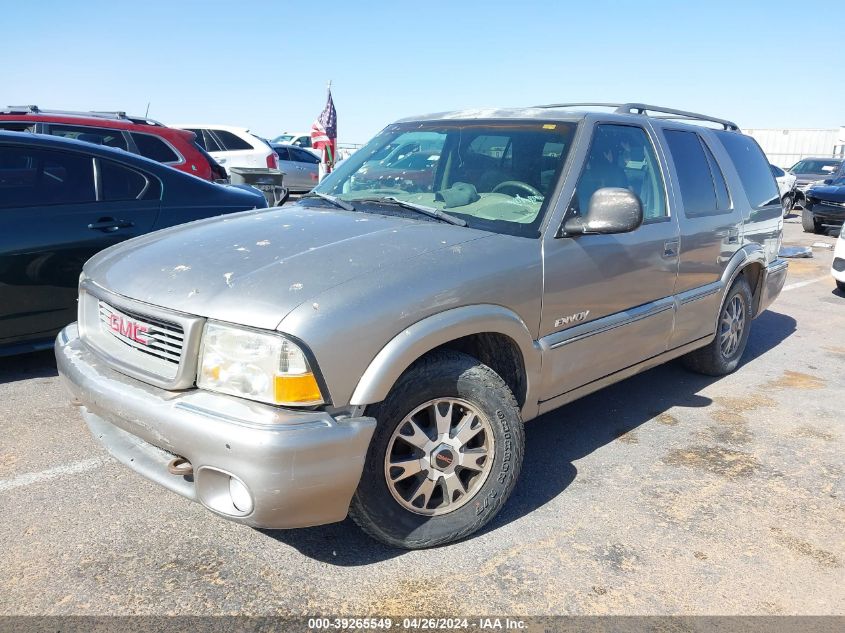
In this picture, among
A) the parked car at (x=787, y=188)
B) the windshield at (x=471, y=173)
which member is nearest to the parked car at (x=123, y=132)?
the windshield at (x=471, y=173)

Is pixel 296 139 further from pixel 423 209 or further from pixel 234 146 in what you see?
pixel 423 209

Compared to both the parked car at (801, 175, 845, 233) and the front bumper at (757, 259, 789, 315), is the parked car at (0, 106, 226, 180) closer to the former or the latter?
the front bumper at (757, 259, 789, 315)

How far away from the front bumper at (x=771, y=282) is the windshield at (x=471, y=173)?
2.69 metres

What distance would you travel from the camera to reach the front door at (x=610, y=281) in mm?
3277

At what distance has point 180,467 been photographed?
252 centimetres

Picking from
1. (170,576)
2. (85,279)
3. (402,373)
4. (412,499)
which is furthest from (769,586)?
(85,279)

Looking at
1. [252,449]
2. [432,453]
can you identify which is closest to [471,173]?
[432,453]

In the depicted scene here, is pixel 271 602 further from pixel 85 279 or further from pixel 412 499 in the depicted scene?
pixel 85 279

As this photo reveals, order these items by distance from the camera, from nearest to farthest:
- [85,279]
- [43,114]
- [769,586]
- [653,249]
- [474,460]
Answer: [769,586] < [474,460] < [85,279] < [653,249] < [43,114]

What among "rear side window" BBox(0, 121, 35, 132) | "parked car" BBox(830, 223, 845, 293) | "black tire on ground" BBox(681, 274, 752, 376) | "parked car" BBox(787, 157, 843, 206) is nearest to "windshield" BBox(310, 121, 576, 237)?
"black tire on ground" BBox(681, 274, 752, 376)

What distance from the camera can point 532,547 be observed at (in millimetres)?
2918

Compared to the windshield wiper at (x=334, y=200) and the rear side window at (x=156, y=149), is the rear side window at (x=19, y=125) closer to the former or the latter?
the rear side window at (x=156, y=149)

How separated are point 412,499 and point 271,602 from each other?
0.63m

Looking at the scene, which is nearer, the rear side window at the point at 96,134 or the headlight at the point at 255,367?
the headlight at the point at 255,367
